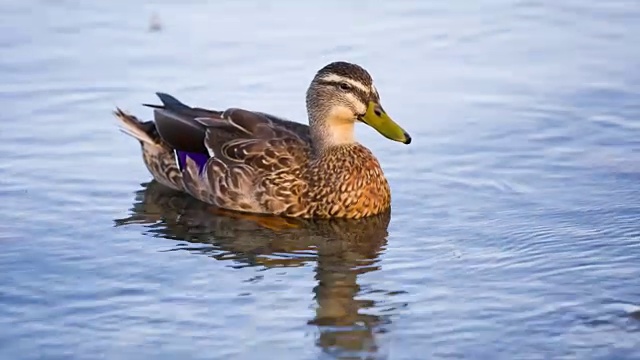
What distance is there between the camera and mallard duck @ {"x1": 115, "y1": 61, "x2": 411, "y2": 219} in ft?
32.4

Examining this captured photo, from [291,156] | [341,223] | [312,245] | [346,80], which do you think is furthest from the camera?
[291,156]

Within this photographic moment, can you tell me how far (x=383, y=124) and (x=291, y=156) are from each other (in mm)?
728

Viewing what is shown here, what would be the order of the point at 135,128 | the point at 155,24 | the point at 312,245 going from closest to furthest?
the point at 312,245 → the point at 135,128 → the point at 155,24

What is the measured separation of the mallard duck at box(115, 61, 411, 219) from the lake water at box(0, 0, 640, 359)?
0.70ft

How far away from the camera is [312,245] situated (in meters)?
9.12

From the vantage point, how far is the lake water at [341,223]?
7.34m

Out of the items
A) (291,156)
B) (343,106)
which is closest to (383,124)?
(343,106)

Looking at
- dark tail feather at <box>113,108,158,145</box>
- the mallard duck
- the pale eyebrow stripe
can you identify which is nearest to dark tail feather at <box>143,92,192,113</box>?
the mallard duck

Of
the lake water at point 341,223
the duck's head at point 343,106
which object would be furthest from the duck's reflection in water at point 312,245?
the duck's head at point 343,106

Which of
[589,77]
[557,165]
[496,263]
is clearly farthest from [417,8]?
[496,263]

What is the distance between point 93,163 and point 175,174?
63cm

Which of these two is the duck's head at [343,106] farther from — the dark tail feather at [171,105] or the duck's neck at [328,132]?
the dark tail feather at [171,105]

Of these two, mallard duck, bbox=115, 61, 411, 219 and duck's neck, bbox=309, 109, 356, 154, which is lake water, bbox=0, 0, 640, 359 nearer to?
mallard duck, bbox=115, 61, 411, 219

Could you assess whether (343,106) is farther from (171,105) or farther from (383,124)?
(171,105)
